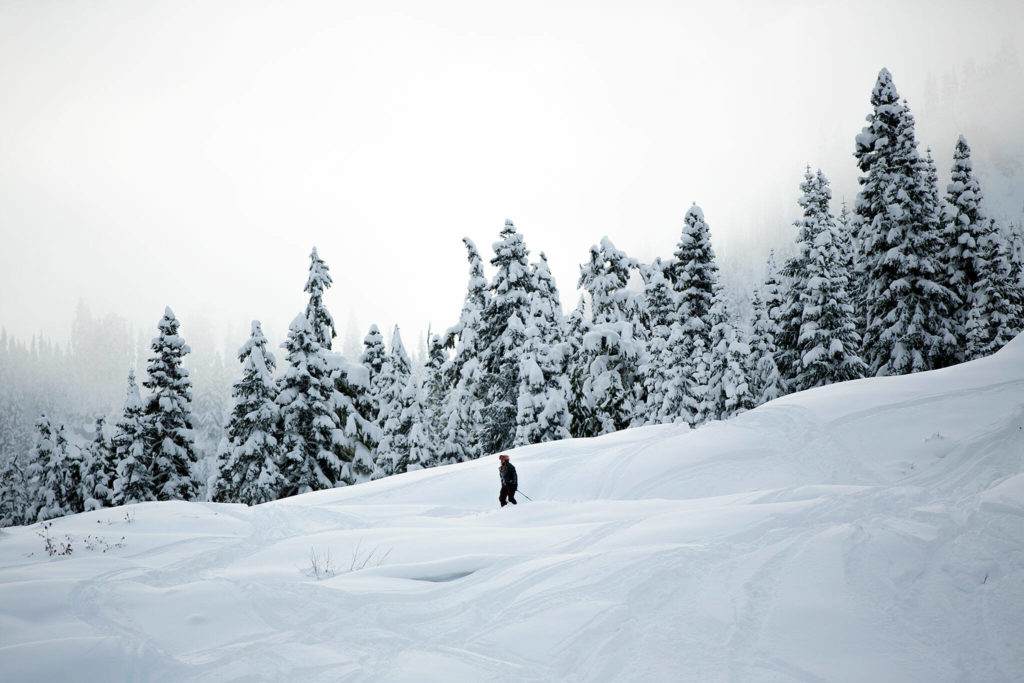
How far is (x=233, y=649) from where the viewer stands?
6805mm

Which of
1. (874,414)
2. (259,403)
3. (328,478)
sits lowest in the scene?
(328,478)

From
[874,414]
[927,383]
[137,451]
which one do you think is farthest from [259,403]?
[927,383]

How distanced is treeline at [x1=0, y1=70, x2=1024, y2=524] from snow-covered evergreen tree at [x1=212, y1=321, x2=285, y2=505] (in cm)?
9

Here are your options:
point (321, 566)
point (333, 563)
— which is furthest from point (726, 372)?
point (321, 566)

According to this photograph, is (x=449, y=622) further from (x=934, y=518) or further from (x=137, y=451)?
(x=137, y=451)

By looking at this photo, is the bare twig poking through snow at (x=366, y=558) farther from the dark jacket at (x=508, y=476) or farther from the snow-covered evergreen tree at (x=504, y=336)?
the snow-covered evergreen tree at (x=504, y=336)

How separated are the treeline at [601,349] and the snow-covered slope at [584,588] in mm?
13683

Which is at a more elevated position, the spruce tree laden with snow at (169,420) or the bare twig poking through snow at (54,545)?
the spruce tree laden with snow at (169,420)

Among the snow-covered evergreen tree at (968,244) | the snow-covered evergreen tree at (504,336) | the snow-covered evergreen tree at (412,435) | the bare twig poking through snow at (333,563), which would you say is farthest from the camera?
the snow-covered evergreen tree at (412,435)

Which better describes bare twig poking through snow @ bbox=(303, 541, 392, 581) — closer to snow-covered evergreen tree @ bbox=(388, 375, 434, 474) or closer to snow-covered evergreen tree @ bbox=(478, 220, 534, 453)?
snow-covered evergreen tree @ bbox=(478, 220, 534, 453)

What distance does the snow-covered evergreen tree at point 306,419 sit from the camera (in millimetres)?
27234

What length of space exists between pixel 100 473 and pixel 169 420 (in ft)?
35.6

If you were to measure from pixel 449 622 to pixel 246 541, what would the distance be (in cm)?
677

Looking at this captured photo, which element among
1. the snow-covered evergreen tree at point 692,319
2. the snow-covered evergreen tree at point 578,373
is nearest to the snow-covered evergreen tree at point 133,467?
the snow-covered evergreen tree at point 578,373
